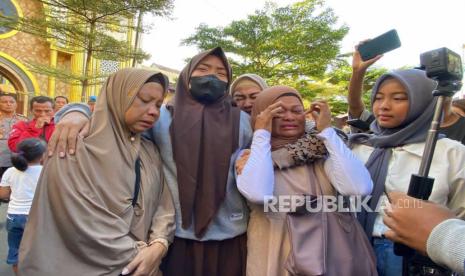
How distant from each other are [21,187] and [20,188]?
11 mm

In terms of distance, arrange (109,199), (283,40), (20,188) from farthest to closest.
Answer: (283,40) → (20,188) → (109,199)

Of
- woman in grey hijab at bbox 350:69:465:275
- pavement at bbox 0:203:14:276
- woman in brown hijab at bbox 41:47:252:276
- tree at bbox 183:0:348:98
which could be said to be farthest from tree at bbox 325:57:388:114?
woman in brown hijab at bbox 41:47:252:276

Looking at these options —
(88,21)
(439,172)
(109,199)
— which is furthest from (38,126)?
(88,21)

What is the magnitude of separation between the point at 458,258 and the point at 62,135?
148 centimetres

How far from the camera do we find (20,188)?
288 centimetres

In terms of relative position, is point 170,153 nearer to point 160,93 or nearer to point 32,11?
point 160,93

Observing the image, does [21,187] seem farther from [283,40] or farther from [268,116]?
[283,40]

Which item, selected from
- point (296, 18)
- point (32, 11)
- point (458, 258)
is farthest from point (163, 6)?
point (458, 258)

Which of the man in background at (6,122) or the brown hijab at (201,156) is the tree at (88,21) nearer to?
the man in background at (6,122)

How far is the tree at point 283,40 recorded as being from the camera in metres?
12.3

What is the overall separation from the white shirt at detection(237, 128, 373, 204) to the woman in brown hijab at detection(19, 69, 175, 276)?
416 millimetres

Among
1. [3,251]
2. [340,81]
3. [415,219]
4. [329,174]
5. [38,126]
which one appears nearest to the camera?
[415,219]

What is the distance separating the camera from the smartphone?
1.74 meters

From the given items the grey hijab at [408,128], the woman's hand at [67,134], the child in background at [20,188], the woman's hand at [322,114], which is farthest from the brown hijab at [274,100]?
the child in background at [20,188]
